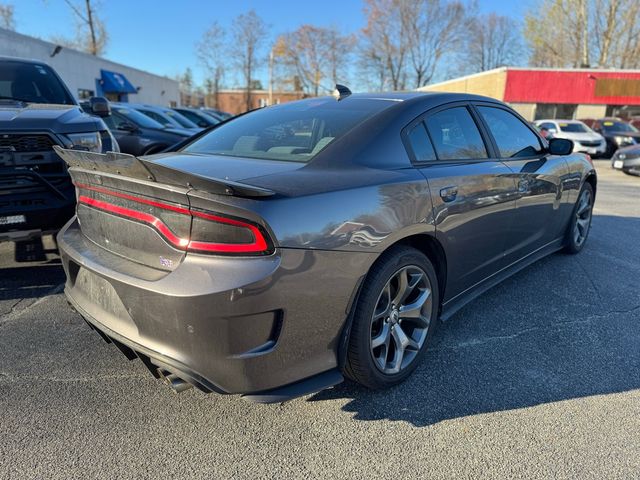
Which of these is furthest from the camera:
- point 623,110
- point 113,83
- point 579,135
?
point 623,110

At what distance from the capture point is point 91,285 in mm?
2242

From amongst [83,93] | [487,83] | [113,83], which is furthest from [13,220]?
[487,83]

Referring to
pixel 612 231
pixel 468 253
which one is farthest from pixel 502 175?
pixel 612 231

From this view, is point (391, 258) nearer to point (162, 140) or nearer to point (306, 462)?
point (306, 462)

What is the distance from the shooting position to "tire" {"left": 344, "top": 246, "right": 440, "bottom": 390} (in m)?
2.19

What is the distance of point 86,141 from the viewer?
3.95 metres

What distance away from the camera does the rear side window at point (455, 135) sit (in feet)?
9.16

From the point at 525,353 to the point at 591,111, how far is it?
3725 centimetres

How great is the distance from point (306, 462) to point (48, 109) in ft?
13.1

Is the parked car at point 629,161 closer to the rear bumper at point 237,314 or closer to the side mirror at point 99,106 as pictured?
the side mirror at point 99,106

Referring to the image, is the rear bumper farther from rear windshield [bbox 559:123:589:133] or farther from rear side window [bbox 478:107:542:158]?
rear windshield [bbox 559:123:589:133]

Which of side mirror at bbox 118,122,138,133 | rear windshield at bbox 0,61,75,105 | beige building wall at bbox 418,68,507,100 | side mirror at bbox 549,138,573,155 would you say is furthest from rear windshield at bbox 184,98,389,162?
beige building wall at bbox 418,68,507,100

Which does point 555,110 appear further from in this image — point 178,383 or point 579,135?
point 178,383

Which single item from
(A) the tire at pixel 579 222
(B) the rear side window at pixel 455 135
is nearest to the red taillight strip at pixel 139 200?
(B) the rear side window at pixel 455 135
